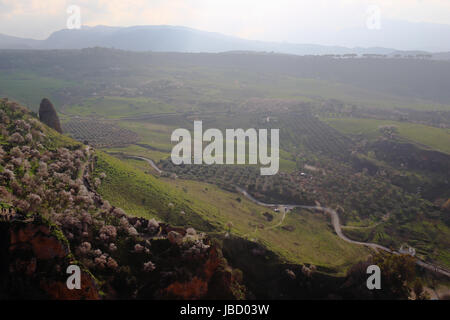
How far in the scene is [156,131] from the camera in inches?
5551

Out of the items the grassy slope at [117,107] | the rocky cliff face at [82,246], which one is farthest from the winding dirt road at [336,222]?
the grassy slope at [117,107]

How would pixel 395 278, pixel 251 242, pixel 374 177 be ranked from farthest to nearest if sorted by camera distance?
pixel 374 177 < pixel 251 242 < pixel 395 278

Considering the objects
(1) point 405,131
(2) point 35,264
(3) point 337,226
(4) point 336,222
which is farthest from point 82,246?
(1) point 405,131

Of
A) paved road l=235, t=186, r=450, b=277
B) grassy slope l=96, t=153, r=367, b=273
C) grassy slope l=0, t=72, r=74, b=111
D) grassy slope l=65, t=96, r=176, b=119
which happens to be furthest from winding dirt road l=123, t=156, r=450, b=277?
grassy slope l=0, t=72, r=74, b=111

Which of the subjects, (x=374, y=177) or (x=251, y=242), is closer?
(x=251, y=242)

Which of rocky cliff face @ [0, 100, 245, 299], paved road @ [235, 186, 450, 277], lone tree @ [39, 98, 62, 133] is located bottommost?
paved road @ [235, 186, 450, 277]

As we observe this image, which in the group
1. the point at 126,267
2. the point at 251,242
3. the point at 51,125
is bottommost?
the point at 251,242

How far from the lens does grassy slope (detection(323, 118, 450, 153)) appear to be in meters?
117

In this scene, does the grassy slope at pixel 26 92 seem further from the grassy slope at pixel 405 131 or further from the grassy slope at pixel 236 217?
the grassy slope at pixel 405 131

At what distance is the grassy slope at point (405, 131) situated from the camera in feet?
383

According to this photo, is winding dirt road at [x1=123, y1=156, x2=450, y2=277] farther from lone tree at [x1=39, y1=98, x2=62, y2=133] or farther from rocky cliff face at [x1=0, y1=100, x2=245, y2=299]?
rocky cliff face at [x1=0, y1=100, x2=245, y2=299]
